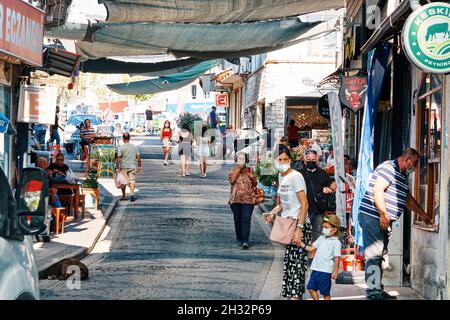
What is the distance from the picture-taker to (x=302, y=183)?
38.9 feet

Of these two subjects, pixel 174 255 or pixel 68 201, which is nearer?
pixel 174 255

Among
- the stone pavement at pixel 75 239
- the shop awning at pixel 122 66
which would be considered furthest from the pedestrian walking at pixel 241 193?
the shop awning at pixel 122 66

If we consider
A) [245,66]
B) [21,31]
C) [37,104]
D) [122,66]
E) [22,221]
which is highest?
[245,66]

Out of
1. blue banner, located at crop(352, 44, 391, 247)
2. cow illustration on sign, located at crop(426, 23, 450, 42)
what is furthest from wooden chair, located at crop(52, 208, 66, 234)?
cow illustration on sign, located at crop(426, 23, 450, 42)

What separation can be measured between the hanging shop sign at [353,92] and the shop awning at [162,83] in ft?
37.5

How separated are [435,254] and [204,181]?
1884 centimetres

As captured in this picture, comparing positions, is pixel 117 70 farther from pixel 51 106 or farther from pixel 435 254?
pixel 435 254

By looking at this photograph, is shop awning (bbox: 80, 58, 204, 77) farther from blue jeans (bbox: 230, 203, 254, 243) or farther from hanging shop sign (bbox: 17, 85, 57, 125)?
blue jeans (bbox: 230, 203, 254, 243)

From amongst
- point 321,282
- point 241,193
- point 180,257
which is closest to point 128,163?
point 241,193

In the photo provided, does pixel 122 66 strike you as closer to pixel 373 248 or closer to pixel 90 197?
pixel 90 197

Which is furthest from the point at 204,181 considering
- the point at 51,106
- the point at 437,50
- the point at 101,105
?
the point at 101,105

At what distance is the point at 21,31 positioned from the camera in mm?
16141

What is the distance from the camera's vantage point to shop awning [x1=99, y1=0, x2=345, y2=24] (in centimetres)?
1717

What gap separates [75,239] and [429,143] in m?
7.50
